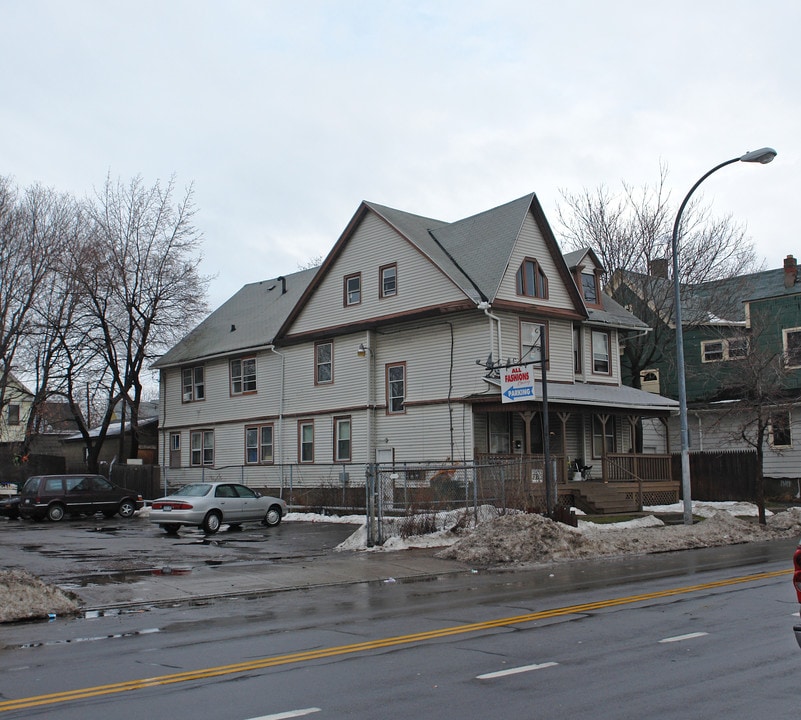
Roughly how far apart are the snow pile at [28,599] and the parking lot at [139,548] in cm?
229

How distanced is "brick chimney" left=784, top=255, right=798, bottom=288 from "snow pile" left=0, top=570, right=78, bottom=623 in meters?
35.1

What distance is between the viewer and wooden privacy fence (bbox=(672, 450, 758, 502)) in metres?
35.9

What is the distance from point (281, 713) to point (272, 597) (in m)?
7.92

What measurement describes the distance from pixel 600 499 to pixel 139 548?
14546 mm

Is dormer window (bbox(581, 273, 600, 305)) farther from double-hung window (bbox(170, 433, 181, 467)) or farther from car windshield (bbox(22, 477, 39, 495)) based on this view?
car windshield (bbox(22, 477, 39, 495))

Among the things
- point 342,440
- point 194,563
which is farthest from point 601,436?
point 194,563

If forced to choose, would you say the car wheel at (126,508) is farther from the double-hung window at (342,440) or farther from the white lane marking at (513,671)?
the white lane marking at (513,671)

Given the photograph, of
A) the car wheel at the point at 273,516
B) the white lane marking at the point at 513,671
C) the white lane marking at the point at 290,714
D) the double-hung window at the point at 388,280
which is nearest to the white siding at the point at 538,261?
the double-hung window at the point at 388,280

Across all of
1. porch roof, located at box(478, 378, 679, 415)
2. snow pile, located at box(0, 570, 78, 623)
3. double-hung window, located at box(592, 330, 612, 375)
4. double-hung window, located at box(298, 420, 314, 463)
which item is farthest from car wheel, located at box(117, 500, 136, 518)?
snow pile, located at box(0, 570, 78, 623)

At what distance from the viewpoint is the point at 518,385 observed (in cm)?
2255

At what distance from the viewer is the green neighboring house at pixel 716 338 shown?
38.1m

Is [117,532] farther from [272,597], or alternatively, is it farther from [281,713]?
[281,713]

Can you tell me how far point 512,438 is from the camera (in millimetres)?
31844

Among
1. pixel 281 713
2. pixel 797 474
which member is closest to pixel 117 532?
pixel 281 713
